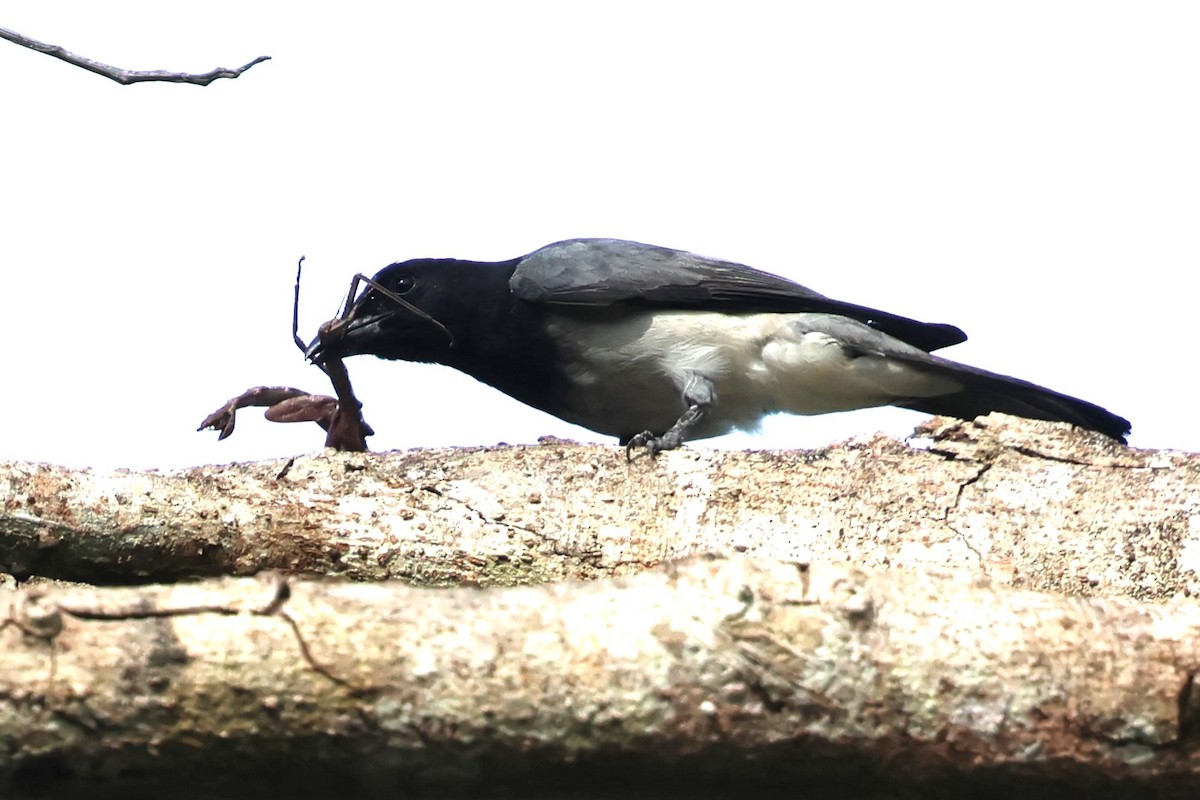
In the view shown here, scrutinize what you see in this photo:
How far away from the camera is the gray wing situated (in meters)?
7.59

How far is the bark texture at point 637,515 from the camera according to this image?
4.11 meters

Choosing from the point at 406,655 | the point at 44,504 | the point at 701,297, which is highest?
the point at 701,297

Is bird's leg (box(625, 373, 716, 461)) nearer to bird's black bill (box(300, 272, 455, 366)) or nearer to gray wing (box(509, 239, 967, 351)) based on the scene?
gray wing (box(509, 239, 967, 351))

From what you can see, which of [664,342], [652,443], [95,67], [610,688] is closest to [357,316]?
[664,342]

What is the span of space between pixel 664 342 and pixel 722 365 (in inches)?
11.6

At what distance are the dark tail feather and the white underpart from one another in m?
0.10

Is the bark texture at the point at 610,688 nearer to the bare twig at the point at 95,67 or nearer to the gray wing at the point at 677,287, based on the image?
the bare twig at the point at 95,67

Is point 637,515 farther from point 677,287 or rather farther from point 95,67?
point 677,287

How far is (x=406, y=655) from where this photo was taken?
2.28 meters

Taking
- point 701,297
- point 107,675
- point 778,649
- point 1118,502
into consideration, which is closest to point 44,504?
point 107,675

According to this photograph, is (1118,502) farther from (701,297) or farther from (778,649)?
(701,297)

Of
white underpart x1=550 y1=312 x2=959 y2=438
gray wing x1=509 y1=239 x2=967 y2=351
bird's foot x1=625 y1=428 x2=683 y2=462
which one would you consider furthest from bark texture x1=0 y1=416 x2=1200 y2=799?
gray wing x1=509 y1=239 x2=967 y2=351

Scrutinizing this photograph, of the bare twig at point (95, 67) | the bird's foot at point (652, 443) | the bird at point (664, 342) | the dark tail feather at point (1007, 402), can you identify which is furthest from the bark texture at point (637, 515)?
the bird at point (664, 342)

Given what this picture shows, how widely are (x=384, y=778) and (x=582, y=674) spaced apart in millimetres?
322
